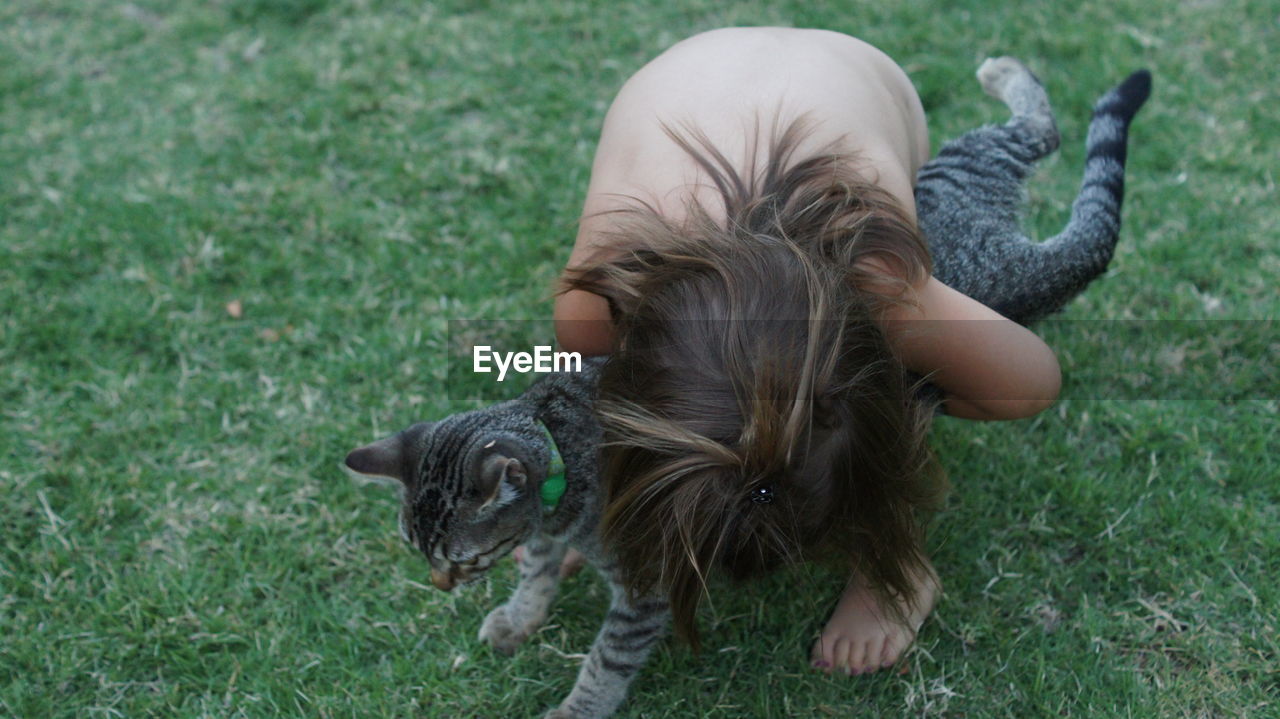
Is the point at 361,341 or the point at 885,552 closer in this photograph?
the point at 885,552

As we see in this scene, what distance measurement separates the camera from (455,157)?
4020mm

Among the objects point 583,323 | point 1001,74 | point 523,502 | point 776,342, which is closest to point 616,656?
point 523,502

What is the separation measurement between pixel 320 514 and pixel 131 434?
74cm

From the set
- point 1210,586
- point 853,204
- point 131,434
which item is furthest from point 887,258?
point 131,434

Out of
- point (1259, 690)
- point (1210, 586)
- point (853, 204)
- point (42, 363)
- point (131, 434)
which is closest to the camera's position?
point (853, 204)

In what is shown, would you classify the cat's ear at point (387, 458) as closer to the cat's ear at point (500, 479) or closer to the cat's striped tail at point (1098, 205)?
the cat's ear at point (500, 479)

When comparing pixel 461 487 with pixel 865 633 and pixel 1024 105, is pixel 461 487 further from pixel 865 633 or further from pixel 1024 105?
pixel 1024 105

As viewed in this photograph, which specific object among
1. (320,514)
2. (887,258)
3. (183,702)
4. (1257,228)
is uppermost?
(887,258)

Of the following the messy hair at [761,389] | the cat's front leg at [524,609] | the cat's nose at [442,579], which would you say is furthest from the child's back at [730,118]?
the cat's nose at [442,579]

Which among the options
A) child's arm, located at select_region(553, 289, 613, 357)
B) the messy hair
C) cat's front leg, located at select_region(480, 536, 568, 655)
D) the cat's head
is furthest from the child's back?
cat's front leg, located at select_region(480, 536, 568, 655)

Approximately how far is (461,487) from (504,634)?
62 cm

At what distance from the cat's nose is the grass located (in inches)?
11.1

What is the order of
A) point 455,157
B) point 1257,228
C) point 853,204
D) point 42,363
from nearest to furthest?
point 853,204 → point 42,363 → point 1257,228 → point 455,157

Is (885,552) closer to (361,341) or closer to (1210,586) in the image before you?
(1210,586)
